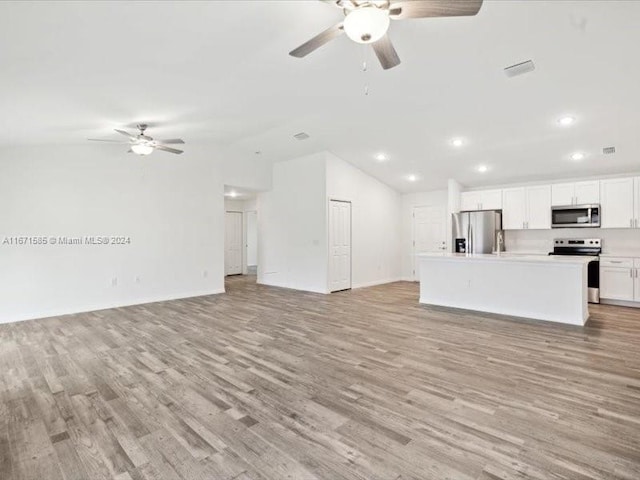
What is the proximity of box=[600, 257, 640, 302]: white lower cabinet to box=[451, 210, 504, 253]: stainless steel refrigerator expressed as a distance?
1.82 meters

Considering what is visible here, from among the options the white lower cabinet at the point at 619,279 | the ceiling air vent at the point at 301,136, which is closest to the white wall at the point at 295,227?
the ceiling air vent at the point at 301,136

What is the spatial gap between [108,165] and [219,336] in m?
4.01

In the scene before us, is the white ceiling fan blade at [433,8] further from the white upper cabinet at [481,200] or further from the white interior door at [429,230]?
the white interior door at [429,230]

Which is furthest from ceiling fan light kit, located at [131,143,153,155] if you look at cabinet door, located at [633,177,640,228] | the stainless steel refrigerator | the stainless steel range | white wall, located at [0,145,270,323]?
cabinet door, located at [633,177,640,228]

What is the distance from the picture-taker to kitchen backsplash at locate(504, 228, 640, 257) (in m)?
6.27

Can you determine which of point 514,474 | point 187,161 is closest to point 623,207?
point 514,474

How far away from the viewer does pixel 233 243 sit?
10.6 m

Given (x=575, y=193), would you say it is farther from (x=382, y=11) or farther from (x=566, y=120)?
(x=382, y=11)

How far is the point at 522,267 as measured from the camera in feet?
16.7

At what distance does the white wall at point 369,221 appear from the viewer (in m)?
7.67

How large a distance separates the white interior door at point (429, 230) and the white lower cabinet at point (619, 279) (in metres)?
3.23

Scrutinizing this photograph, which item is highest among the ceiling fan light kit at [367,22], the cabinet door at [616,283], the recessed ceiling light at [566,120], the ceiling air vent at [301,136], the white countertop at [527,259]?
the ceiling air vent at [301,136]

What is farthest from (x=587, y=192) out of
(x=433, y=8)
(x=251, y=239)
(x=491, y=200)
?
(x=251, y=239)

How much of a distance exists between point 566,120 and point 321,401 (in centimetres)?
524
